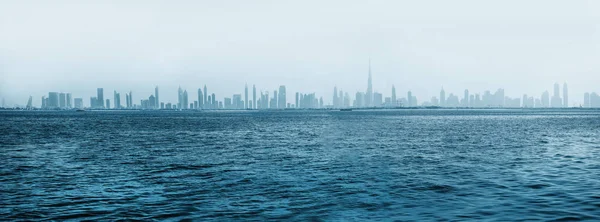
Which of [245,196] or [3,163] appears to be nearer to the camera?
[245,196]

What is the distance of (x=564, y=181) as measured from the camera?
2608 cm

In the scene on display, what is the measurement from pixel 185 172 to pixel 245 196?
33.4 ft

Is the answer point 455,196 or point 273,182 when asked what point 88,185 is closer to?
point 273,182

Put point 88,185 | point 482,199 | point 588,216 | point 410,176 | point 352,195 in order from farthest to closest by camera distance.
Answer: point 410,176 → point 88,185 → point 352,195 → point 482,199 → point 588,216

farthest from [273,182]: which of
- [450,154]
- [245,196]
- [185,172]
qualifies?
[450,154]

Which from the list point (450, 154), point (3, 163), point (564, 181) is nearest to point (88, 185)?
point (3, 163)

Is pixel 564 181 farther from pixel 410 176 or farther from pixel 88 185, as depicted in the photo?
pixel 88 185

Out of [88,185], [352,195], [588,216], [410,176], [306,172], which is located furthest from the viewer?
[306,172]

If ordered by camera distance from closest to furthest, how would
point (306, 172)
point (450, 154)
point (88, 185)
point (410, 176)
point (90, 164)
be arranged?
point (88, 185)
point (410, 176)
point (306, 172)
point (90, 164)
point (450, 154)

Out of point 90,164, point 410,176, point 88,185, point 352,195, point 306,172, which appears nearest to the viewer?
point 352,195

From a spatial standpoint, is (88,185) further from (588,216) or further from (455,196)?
(588,216)

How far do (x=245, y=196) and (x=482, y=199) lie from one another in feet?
36.6

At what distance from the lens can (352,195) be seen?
22.5m

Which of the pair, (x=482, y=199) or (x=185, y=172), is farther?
(x=185, y=172)
